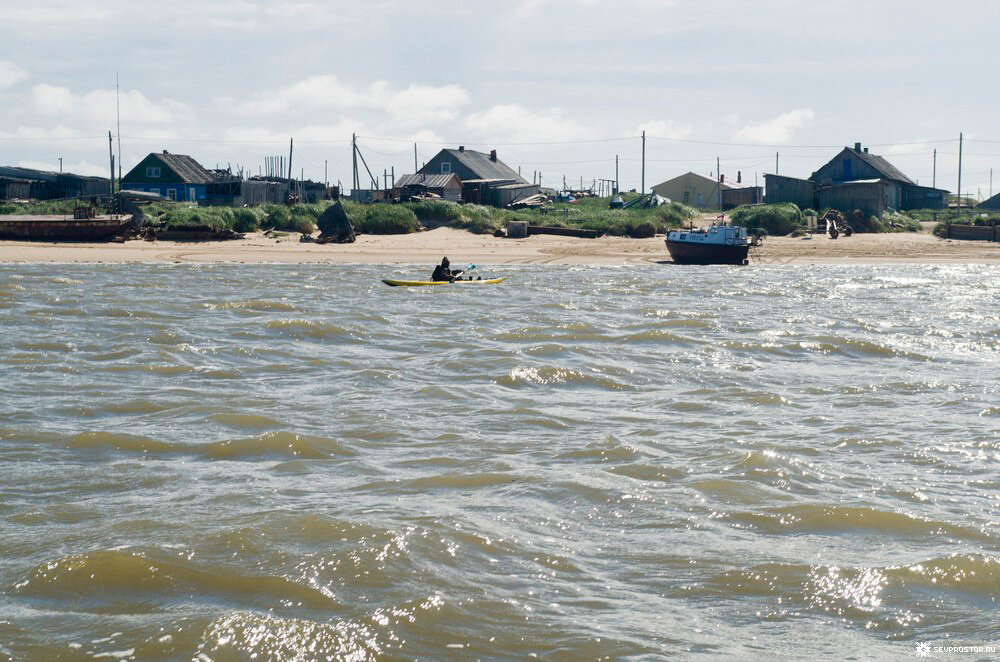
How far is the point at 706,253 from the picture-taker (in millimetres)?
37688

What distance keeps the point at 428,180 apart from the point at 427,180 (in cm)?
9

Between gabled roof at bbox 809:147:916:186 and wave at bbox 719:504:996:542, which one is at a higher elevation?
gabled roof at bbox 809:147:916:186

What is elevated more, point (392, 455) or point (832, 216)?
point (832, 216)

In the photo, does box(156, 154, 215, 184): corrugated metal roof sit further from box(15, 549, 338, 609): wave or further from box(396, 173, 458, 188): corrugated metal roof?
box(15, 549, 338, 609): wave

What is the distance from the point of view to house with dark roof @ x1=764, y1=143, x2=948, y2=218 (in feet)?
179

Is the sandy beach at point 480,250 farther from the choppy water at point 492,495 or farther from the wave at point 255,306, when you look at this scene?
the choppy water at point 492,495

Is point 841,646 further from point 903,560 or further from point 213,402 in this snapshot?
point 213,402

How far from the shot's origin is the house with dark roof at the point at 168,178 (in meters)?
59.6

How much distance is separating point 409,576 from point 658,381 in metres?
7.96

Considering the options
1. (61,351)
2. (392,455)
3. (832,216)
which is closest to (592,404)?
(392,455)

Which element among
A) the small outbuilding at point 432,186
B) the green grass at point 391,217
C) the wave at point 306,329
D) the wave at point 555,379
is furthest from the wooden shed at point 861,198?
the wave at point 555,379

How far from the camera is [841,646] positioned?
6.30 m

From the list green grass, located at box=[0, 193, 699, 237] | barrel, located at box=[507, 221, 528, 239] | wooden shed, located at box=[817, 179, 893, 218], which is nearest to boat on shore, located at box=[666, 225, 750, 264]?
barrel, located at box=[507, 221, 528, 239]

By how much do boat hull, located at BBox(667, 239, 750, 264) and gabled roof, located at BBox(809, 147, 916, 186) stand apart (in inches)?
1108
